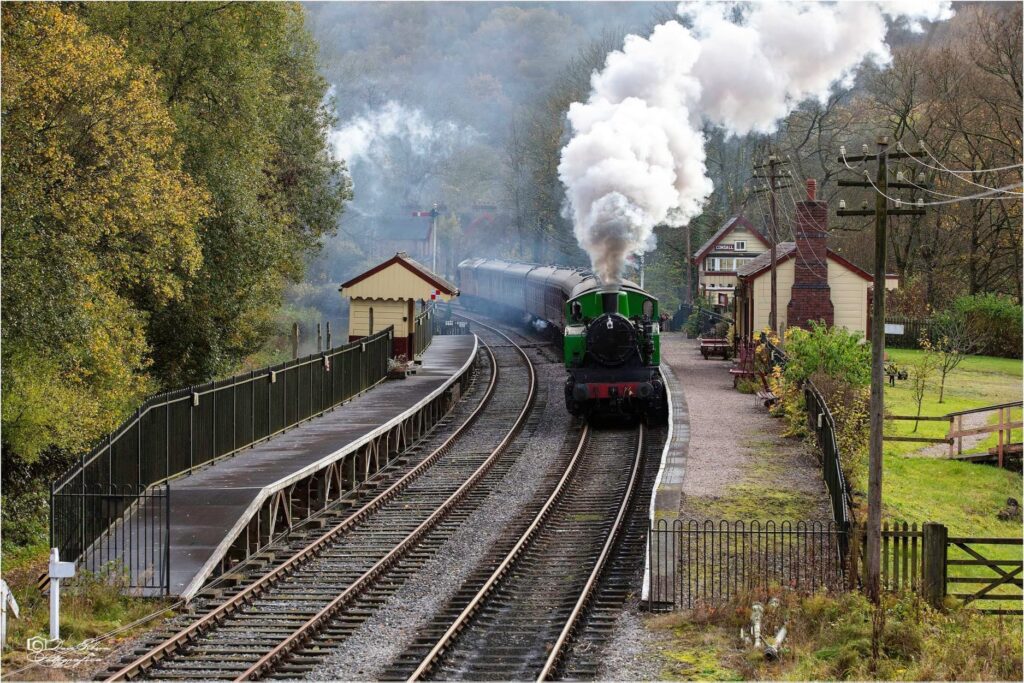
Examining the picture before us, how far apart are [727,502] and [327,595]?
6753mm

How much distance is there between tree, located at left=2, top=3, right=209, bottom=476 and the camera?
62.4 feet

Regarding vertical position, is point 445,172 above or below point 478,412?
above

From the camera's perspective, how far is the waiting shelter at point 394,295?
102 ft

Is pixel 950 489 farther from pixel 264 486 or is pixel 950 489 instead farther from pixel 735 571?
pixel 264 486

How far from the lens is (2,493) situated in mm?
20359

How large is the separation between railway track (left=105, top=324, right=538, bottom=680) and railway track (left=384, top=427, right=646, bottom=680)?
1.12 metres

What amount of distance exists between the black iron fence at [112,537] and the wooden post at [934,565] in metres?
8.46

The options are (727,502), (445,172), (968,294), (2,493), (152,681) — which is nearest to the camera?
(152,681)

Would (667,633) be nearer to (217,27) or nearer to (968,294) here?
(217,27)

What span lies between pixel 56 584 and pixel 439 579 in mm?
4879

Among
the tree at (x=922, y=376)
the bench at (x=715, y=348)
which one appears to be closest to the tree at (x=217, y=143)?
the bench at (x=715, y=348)

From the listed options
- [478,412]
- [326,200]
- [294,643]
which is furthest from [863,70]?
[294,643]

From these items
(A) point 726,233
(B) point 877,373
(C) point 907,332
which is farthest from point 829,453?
(A) point 726,233

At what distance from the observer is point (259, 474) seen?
59.0 ft
